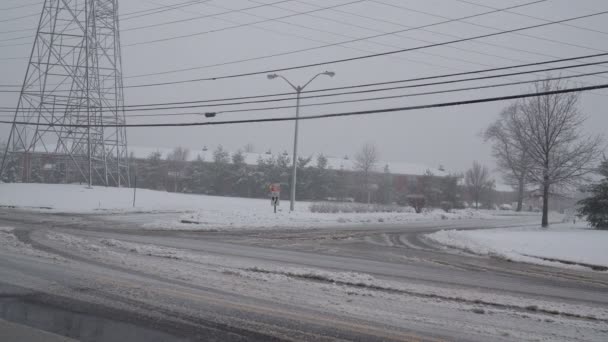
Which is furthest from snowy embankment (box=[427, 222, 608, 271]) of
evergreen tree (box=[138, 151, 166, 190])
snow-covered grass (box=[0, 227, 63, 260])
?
evergreen tree (box=[138, 151, 166, 190])

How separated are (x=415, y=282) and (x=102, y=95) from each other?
35.1m

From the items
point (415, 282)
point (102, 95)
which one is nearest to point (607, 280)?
point (415, 282)

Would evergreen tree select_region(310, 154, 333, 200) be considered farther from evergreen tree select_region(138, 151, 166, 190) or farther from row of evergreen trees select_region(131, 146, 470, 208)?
evergreen tree select_region(138, 151, 166, 190)

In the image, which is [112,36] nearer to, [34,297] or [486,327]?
[34,297]

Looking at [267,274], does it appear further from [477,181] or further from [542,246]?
[477,181]

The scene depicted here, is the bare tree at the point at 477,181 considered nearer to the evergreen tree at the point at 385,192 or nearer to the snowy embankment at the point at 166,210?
the evergreen tree at the point at 385,192

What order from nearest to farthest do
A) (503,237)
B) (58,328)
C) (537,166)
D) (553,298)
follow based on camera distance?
(58,328), (553,298), (503,237), (537,166)

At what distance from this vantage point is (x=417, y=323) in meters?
6.64

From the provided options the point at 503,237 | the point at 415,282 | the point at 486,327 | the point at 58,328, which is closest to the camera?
the point at 58,328

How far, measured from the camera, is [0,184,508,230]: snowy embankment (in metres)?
25.2

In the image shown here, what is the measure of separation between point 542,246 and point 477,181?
53484 millimetres

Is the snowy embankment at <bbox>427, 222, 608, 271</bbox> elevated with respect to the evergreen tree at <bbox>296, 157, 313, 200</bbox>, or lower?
lower

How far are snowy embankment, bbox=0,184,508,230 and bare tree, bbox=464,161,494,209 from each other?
27.4 meters

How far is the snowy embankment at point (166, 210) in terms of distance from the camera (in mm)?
25156
